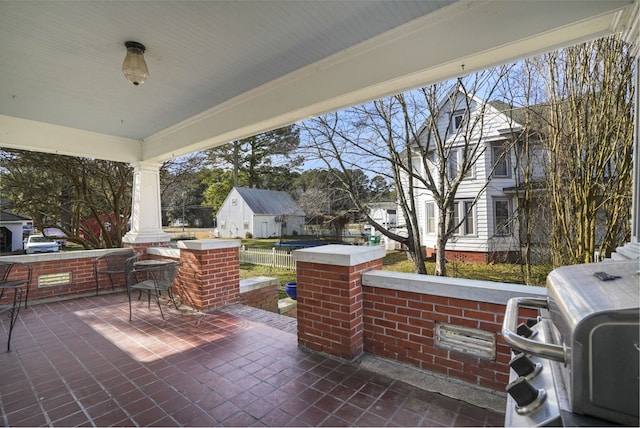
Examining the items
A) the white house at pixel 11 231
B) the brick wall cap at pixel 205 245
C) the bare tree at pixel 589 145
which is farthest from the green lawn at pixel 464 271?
the white house at pixel 11 231

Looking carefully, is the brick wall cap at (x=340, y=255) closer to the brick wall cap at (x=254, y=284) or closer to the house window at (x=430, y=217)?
the brick wall cap at (x=254, y=284)

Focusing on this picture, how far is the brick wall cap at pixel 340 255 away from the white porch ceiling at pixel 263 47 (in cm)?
156

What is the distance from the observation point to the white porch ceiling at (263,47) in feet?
7.23

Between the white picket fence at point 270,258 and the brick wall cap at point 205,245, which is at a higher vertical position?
the brick wall cap at point 205,245

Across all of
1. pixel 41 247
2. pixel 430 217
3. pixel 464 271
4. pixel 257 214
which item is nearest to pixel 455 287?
pixel 464 271

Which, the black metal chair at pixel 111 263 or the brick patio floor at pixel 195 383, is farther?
the black metal chair at pixel 111 263

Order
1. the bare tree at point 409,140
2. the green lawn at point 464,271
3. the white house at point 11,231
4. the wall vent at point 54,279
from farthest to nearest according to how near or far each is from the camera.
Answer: the white house at point 11,231 < the green lawn at point 464,271 < the bare tree at point 409,140 < the wall vent at point 54,279

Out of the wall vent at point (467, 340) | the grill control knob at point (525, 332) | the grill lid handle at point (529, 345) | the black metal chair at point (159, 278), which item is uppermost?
the grill lid handle at point (529, 345)

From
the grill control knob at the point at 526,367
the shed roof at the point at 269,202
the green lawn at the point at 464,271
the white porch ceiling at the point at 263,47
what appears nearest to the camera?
the grill control knob at the point at 526,367

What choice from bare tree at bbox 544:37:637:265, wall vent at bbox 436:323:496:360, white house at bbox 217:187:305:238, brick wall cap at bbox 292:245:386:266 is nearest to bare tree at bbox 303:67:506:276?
bare tree at bbox 544:37:637:265

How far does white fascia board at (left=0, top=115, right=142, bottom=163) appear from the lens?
14.9ft

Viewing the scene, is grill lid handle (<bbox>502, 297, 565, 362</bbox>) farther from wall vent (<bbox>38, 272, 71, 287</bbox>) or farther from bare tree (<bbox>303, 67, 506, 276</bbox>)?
wall vent (<bbox>38, 272, 71, 287</bbox>)

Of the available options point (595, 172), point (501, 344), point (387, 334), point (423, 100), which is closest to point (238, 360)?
point (387, 334)

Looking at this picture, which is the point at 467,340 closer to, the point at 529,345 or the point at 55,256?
the point at 529,345
